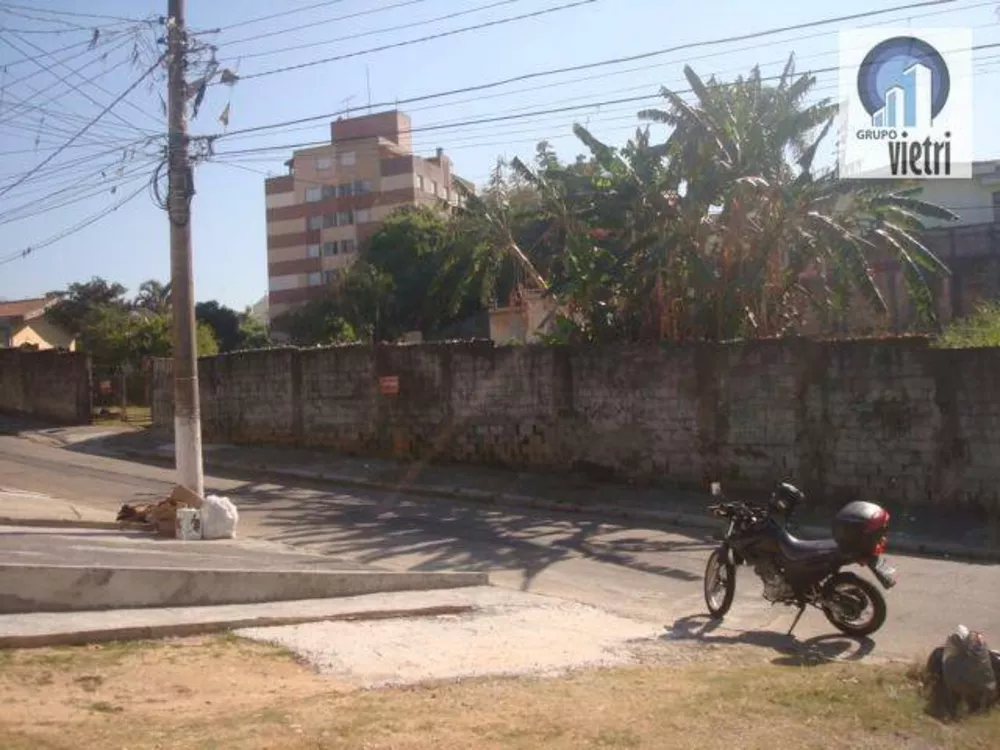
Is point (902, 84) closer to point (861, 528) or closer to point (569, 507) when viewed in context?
point (569, 507)

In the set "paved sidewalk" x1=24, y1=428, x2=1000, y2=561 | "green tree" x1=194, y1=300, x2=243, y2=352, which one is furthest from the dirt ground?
"green tree" x1=194, y1=300, x2=243, y2=352

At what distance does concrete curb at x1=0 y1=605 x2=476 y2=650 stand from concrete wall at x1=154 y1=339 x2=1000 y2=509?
8328 millimetres

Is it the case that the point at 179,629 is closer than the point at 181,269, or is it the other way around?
the point at 179,629

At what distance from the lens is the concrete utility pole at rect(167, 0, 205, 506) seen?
499 inches

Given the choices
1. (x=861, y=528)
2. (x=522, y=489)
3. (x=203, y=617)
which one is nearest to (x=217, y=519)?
(x=203, y=617)

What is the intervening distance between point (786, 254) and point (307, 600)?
12421mm

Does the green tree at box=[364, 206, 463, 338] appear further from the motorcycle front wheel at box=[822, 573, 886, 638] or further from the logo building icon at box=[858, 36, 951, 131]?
the motorcycle front wheel at box=[822, 573, 886, 638]

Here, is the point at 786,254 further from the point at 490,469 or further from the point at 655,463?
the point at 490,469

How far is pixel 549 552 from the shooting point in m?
12.1

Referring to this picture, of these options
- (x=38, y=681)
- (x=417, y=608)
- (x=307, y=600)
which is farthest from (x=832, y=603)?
(x=38, y=681)

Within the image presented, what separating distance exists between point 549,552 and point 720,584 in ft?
12.1

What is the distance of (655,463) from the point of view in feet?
55.3

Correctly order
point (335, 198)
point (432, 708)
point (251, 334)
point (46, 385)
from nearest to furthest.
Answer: point (432, 708)
point (46, 385)
point (251, 334)
point (335, 198)

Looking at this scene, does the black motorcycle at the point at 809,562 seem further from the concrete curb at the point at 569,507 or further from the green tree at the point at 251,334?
the green tree at the point at 251,334
